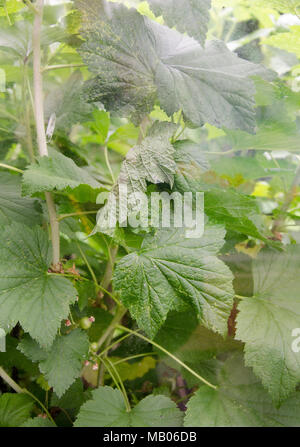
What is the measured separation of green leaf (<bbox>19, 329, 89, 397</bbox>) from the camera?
45cm

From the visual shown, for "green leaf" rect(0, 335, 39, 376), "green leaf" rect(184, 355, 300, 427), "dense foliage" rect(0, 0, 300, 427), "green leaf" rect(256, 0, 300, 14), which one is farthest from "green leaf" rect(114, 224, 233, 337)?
"green leaf" rect(256, 0, 300, 14)

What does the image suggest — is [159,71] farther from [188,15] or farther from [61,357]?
[61,357]

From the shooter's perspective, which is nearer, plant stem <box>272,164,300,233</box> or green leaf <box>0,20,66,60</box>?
green leaf <box>0,20,66,60</box>

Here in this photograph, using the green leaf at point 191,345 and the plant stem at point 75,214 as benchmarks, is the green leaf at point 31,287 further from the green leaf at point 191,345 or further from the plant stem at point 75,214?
the green leaf at point 191,345

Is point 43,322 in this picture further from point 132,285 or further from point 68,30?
point 68,30

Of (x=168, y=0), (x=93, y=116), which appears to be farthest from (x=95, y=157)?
(x=168, y=0)

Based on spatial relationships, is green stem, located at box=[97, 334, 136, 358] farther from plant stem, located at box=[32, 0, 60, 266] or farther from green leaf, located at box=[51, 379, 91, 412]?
plant stem, located at box=[32, 0, 60, 266]

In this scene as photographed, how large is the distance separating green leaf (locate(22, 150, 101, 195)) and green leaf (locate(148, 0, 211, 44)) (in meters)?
0.20

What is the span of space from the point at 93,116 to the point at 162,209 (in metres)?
0.25

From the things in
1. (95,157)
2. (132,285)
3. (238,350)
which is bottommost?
(238,350)

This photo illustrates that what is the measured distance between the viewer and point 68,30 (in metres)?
0.51

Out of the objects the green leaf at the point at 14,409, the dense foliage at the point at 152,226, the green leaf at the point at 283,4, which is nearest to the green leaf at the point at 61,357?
the dense foliage at the point at 152,226

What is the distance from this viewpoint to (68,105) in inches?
23.9

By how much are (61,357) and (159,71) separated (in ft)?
1.20
